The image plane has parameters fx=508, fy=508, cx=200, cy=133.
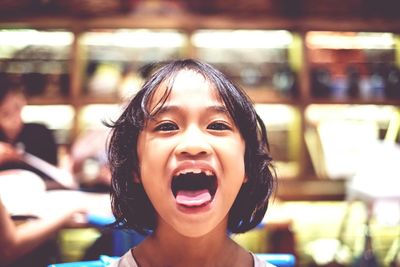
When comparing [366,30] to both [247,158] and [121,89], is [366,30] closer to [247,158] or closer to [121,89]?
[121,89]

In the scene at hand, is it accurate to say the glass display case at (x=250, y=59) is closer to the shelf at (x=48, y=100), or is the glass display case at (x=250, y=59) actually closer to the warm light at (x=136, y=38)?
the warm light at (x=136, y=38)

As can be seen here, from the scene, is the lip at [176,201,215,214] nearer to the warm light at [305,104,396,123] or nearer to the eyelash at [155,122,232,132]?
the eyelash at [155,122,232,132]

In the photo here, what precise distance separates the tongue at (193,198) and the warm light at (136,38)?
3.08 metres

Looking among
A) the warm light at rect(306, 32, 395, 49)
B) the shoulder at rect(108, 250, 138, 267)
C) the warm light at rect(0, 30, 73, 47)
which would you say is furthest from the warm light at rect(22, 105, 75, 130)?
the shoulder at rect(108, 250, 138, 267)

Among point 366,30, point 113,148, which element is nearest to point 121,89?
point 366,30

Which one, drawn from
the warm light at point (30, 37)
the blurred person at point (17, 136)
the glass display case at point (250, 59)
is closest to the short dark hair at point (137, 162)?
the blurred person at point (17, 136)

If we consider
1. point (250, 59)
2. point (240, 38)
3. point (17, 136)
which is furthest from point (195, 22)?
point (17, 136)

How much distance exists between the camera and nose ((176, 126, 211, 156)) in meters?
0.82

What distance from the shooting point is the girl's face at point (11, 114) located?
260cm

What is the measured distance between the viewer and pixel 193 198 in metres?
0.82

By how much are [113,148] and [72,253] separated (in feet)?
7.30

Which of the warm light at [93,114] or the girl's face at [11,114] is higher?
the girl's face at [11,114]

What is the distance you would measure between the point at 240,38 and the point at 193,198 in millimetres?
3251

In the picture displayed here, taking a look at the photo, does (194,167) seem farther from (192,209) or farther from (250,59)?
(250,59)
